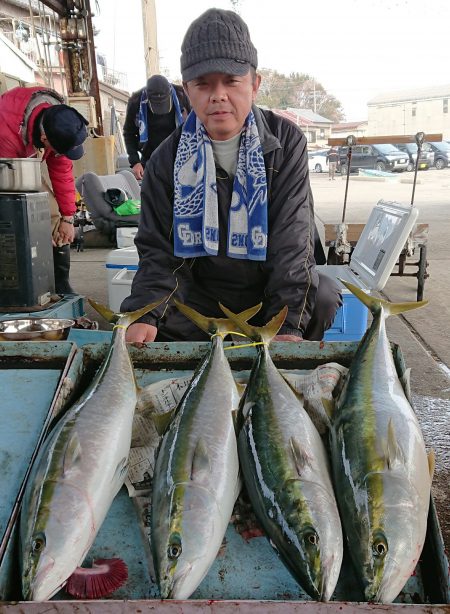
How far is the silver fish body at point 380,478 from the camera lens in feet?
3.86

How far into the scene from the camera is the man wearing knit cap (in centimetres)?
262

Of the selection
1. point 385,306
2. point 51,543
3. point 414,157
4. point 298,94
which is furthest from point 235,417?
point 298,94

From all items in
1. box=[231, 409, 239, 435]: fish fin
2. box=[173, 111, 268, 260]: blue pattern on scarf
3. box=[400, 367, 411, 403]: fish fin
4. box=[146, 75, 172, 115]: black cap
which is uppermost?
box=[146, 75, 172, 115]: black cap

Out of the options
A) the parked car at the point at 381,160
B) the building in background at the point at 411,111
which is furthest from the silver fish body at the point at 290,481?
the building in background at the point at 411,111

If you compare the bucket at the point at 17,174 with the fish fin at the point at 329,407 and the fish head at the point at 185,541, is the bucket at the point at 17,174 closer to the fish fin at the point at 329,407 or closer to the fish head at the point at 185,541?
the fish fin at the point at 329,407

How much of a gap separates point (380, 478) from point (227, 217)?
1.74m

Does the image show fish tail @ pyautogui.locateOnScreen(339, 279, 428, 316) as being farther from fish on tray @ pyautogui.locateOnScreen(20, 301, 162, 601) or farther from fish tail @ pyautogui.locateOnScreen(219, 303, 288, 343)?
fish on tray @ pyautogui.locateOnScreen(20, 301, 162, 601)

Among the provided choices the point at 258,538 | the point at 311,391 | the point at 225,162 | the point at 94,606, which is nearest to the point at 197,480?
the point at 258,538

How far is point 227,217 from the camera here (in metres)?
2.78

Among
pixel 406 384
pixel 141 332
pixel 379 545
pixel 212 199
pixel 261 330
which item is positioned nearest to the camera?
pixel 379 545

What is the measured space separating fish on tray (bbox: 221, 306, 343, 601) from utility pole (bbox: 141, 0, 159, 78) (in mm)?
16244

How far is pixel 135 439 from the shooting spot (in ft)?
5.82

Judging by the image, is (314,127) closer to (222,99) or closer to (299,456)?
(222,99)

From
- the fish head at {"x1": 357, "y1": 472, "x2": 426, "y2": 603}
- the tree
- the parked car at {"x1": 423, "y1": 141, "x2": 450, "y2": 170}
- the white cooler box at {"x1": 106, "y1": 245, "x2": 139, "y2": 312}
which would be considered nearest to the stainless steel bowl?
the white cooler box at {"x1": 106, "y1": 245, "x2": 139, "y2": 312}
